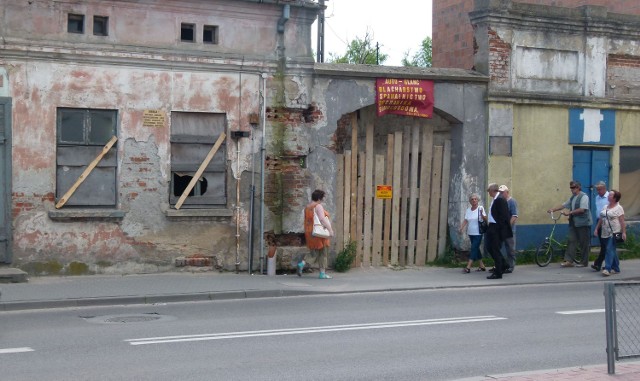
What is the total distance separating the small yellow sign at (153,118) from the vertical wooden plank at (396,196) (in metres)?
4.92

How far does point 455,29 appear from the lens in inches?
1053

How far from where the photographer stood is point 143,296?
15.2 meters

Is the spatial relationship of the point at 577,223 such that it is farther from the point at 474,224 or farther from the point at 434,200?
the point at 434,200

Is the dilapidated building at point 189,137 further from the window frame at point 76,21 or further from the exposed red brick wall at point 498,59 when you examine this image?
the exposed red brick wall at point 498,59

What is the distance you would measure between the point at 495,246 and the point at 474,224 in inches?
29.2

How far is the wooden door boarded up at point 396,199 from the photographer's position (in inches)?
778

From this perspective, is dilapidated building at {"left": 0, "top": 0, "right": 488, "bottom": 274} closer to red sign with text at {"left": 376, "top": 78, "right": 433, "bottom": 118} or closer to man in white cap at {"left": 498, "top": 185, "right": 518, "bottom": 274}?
red sign with text at {"left": 376, "top": 78, "right": 433, "bottom": 118}

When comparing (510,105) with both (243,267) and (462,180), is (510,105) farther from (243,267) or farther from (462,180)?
(243,267)

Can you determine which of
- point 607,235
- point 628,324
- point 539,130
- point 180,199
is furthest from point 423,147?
point 628,324

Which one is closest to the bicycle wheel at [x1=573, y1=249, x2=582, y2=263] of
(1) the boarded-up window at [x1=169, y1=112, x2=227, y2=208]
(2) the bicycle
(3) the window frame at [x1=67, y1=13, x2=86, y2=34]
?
(2) the bicycle

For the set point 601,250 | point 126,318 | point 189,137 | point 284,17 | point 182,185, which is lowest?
point 126,318

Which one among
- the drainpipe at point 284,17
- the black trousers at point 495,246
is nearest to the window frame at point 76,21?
the drainpipe at point 284,17

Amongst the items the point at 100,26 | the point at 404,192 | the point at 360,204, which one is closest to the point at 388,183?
the point at 404,192

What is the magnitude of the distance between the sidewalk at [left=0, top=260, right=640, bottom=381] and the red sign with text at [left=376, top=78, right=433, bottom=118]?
322cm
